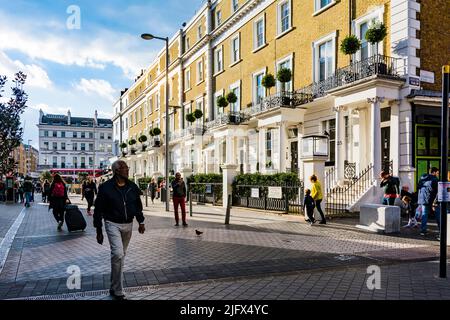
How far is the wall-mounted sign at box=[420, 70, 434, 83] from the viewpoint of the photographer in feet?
49.2

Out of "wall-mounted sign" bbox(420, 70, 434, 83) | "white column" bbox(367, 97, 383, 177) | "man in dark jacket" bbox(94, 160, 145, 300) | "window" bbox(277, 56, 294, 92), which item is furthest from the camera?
"window" bbox(277, 56, 294, 92)

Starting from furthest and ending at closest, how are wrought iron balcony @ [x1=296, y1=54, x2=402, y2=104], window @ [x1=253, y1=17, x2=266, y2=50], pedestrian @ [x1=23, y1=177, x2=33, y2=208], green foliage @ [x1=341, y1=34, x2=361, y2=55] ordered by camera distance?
window @ [x1=253, y1=17, x2=266, y2=50] < pedestrian @ [x1=23, y1=177, x2=33, y2=208] < green foliage @ [x1=341, y1=34, x2=361, y2=55] < wrought iron balcony @ [x1=296, y1=54, x2=402, y2=104]

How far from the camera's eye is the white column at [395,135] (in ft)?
49.7

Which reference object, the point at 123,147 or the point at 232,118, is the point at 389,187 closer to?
the point at 232,118

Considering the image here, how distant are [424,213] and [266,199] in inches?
292

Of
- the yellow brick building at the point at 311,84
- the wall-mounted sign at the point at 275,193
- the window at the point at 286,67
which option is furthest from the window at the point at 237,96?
the wall-mounted sign at the point at 275,193

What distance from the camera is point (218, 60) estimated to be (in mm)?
31125

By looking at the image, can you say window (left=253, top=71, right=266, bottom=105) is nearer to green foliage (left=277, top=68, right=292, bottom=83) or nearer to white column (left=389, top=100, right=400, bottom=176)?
green foliage (left=277, top=68, right=292, bottom=83)

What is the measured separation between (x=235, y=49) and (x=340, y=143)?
1385cm

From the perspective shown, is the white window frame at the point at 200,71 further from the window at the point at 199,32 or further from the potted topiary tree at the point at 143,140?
the potted topiary tree at the point at 143,140

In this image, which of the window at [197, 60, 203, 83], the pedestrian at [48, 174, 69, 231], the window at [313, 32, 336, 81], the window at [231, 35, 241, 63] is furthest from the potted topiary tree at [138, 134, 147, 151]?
the pedestrian at [48, 174, 69, 231]

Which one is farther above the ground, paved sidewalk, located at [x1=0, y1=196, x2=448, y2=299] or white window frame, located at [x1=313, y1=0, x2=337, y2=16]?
white window frame, located at [x1=313, y1=0, x2=337, y2=16]

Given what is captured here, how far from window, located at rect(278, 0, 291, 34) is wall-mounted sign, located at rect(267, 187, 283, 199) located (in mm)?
10379
